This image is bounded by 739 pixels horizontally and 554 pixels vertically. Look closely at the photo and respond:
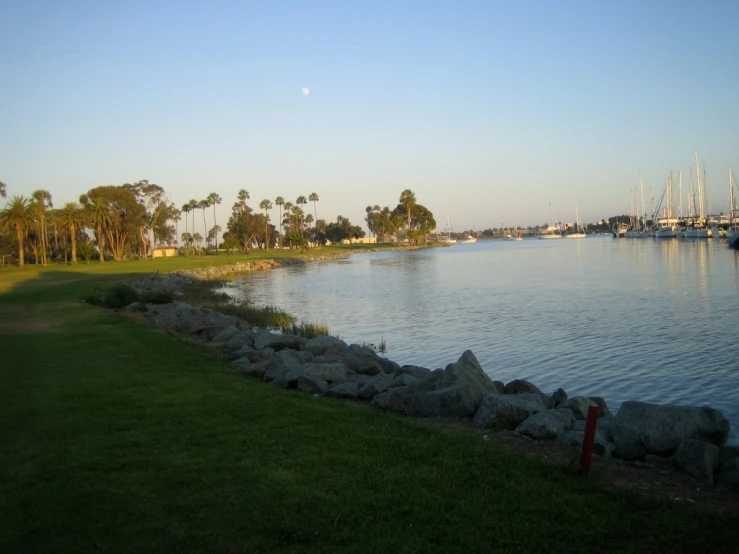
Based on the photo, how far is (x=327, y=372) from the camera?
13922 mm

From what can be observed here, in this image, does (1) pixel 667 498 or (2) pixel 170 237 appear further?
(2) pixel 170 237

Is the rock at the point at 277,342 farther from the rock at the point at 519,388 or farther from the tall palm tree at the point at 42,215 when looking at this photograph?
the tall palm tree at the point at 42,215

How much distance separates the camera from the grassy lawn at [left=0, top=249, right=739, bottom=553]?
547 centimetres

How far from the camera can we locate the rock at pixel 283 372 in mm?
13430

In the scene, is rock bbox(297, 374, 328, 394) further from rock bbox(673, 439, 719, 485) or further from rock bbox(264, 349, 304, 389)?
rock bbox(673, 439, 719, 485)

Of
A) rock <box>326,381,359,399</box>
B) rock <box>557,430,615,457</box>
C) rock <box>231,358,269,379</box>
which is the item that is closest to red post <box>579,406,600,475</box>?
rock <box>557,430,615,457</box>

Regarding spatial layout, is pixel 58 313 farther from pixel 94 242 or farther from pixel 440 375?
pixel 94 242

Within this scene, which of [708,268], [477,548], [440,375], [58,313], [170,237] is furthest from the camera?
[170,237]

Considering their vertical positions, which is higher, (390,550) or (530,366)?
(390,550)

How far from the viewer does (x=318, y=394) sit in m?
12.6

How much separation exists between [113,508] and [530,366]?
14519mm

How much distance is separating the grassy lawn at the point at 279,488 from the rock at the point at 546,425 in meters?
0.77

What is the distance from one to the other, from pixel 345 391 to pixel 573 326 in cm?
1602

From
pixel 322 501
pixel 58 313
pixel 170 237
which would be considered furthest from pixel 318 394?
pixel 170 237
